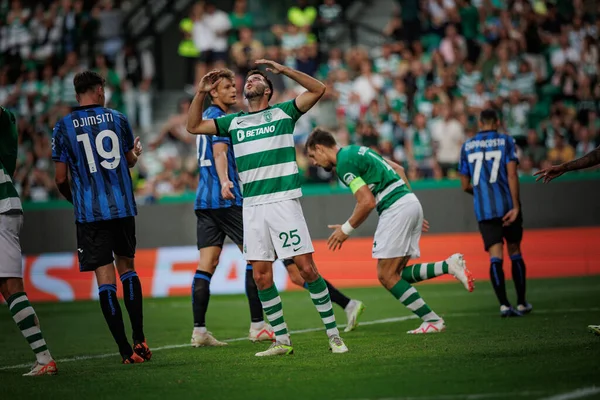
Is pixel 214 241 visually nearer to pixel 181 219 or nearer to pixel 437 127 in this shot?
pixel 181 219

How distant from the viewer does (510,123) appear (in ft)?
59.2

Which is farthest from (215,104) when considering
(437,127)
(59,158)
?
(437,127)

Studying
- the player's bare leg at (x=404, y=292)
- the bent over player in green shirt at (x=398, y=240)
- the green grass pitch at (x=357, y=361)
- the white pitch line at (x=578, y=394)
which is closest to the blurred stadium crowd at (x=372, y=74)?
the green grass pitch at (x=357, y=361)

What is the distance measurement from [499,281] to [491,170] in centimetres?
122

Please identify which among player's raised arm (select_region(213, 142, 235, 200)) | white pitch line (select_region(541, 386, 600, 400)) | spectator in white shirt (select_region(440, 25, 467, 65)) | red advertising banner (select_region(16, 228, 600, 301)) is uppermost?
spectator in white shirt (select_region(440, 25, 467, 65))

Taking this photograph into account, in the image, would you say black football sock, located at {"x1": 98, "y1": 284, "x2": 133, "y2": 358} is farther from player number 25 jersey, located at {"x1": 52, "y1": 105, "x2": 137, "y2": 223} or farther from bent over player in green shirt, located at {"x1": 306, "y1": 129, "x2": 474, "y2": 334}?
bent over player in green shirt, located at {"x1": 306, "y1": 129, "x2": 474, "y2": 334}

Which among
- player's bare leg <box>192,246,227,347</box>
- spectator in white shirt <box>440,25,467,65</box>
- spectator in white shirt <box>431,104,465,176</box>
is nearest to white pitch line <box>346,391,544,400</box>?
player's bare leg <box>192,246,227,347</box>

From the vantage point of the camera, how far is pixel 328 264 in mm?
16453

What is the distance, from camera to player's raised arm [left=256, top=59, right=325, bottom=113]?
296 inches

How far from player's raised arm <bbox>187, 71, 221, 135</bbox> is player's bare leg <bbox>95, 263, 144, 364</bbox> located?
132 centimetres

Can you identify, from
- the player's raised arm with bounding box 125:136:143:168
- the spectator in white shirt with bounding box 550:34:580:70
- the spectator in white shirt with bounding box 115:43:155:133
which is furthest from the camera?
the spectator in white shirt with bounding box 115:43:155:133

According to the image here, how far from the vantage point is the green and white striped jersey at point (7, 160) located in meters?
7.62

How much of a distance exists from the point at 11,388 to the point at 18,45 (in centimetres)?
1754

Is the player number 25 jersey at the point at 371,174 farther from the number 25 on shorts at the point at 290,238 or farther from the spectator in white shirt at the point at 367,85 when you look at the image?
the spectator in white shirt at the point at 367,85
